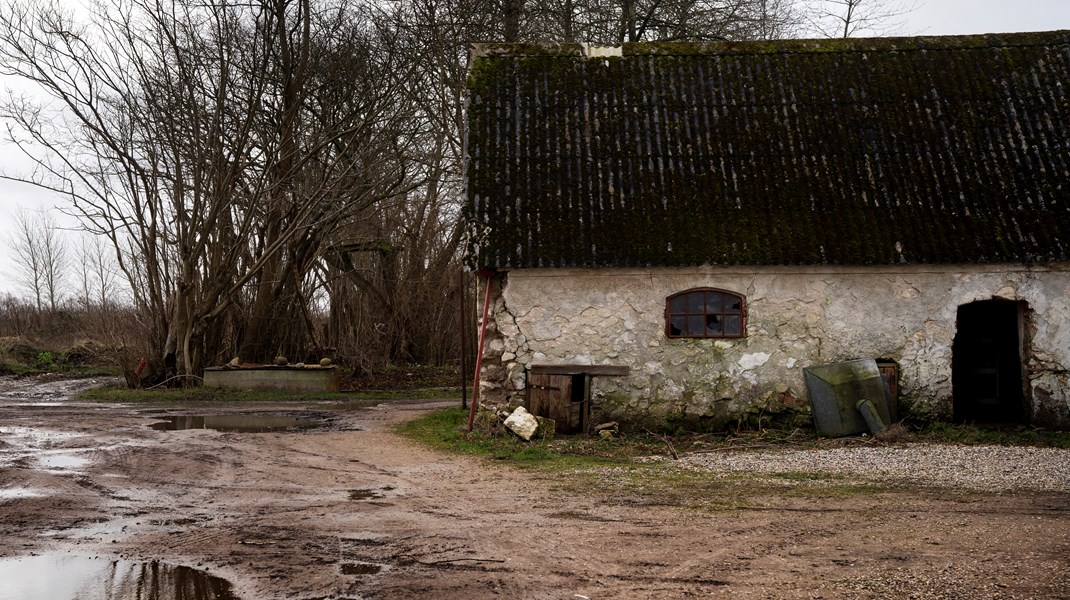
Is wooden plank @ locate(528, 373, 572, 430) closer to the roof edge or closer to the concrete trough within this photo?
the roof edge

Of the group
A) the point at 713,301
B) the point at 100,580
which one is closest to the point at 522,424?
the point at 713,301

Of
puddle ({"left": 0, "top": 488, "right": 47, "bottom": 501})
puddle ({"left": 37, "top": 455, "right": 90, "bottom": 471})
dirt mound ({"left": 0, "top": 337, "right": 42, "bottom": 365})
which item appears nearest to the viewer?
puddle ({"left": 0, "top": 488, "right": 47, "bottom": 501})

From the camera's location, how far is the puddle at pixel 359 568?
6.11 meters

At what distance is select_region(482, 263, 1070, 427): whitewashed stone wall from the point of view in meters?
12.5

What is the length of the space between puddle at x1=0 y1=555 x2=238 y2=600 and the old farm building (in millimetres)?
6673

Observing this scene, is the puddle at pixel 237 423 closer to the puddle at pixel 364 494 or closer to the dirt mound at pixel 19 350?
the puddle at pixel 364 494

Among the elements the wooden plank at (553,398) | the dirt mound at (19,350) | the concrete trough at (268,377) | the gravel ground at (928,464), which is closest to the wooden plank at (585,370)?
the wooden plank at (553,398)

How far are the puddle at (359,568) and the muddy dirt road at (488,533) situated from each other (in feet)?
0.06

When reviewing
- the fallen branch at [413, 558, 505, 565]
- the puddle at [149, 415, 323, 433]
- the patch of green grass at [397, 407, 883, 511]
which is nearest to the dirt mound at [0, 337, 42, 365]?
the puddle at [149, 415, 323, 433]

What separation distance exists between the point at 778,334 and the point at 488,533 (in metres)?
6.52

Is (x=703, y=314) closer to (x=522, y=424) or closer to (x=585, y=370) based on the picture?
(x=585, y=370)

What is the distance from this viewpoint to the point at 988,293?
12453 millimetres

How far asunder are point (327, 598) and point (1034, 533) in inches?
193

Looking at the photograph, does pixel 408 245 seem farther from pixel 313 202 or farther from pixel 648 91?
pixel 648 91
